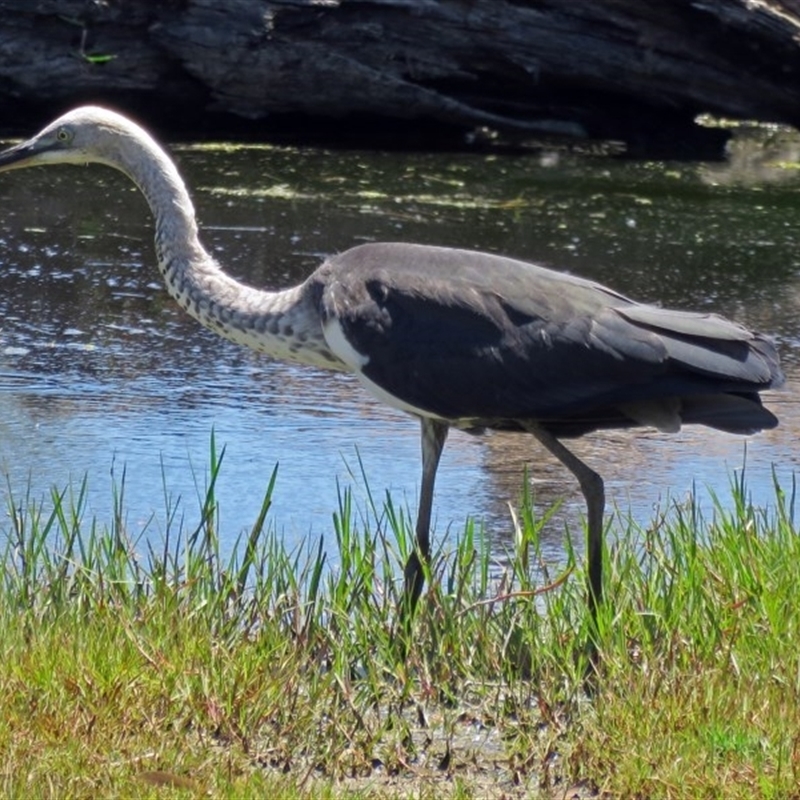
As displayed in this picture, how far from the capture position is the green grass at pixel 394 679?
3.44 metres

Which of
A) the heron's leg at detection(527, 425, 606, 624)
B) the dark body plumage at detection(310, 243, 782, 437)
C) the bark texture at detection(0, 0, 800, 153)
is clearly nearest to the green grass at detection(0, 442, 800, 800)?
the heron's leg at detection(527, 425, 606, 624)

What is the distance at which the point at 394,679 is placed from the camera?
3967mm

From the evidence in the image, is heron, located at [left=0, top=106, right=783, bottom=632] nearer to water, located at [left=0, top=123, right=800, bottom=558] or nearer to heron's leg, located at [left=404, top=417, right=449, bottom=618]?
heron's leg, located at [left=404, top=417, right=449, bottom=618]

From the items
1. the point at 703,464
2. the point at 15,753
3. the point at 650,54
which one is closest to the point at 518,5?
the point at 650,54

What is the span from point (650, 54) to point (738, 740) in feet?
26.2

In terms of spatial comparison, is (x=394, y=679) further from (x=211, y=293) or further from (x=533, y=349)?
A: (x=211, y=293)

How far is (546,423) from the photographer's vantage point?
4.62 m

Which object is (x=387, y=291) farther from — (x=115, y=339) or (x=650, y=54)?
(x=650, y=54)

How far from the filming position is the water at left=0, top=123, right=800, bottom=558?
5750 mm

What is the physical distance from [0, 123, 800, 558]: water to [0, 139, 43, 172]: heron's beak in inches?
38.4

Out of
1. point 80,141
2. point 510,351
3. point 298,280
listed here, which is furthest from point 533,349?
point 298,280

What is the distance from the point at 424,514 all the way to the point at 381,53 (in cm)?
689

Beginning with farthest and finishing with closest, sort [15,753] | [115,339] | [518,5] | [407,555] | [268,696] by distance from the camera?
[518,5], [115,339], [407,555], [268,696], [15,753]

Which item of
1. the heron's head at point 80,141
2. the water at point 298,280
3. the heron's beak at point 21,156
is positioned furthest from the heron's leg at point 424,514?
the heron's beak at point 21,156
